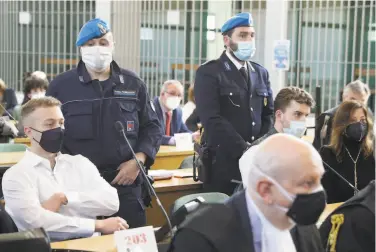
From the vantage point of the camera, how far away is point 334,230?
2.35 metres

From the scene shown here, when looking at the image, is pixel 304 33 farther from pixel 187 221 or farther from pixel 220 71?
pixel 187 221

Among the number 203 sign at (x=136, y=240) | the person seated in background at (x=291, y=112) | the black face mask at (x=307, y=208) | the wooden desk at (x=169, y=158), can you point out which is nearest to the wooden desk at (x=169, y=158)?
the wooden desk at (x=169, y=158)

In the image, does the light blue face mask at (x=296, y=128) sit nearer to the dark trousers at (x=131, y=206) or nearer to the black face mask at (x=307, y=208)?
the dark trousers at (x=131, y=206)

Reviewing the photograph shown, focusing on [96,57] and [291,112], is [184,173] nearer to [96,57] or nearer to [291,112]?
[291,112]

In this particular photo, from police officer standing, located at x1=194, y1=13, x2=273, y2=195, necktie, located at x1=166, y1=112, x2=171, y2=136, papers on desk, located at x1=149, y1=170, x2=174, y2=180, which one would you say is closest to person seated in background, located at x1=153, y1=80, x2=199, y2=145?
necktie, located at x1=166, y1=112, x2=171, y2=136

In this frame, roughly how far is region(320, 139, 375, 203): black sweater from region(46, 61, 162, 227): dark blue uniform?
107cm

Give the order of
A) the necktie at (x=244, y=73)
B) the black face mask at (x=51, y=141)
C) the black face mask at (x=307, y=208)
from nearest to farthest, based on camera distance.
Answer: the black face mask at (x=307, y=208)
the black face mask at (x=51, y=141)
the necktie at (x=244, y=73)

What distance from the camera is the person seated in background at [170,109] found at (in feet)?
22.5

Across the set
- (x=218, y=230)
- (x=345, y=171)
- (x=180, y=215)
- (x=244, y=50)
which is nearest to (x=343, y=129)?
(x=345, y=171)

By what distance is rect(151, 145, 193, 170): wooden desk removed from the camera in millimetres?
6066

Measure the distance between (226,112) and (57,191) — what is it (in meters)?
1.39

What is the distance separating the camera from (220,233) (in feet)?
6.05

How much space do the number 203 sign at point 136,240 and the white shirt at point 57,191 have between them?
0.60 m

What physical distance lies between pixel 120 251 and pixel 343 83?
5.66m
